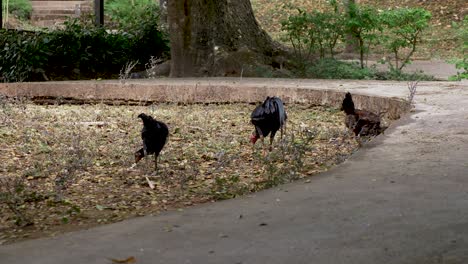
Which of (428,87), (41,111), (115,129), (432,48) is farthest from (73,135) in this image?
(432,48)

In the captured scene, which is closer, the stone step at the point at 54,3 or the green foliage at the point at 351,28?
the green foliage at the point at 351,28

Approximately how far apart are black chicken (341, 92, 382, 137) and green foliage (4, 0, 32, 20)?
80.6 feet

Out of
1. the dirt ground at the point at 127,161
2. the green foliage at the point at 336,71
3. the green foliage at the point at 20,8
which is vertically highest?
the green foliage at the point at 20,8

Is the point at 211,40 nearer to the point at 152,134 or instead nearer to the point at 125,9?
the point at 152,134

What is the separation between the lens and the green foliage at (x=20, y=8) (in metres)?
30.9

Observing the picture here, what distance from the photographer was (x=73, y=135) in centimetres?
950

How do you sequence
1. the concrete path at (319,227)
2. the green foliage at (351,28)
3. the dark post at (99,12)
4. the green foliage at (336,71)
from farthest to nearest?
1. the dark post at (99,12)
2. the green foliage at (351,28)
3. the green foliage at (336,71)
4. the concrete path at (319,227)

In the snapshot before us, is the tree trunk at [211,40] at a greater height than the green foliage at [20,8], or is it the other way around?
the green foliage at [20,8]

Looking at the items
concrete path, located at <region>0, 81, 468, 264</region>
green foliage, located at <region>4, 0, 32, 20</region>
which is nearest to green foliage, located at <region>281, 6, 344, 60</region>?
concrete path, located at <region>0, 81, 468, 264</region>

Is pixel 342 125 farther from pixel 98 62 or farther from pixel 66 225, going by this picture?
pixel 98 62

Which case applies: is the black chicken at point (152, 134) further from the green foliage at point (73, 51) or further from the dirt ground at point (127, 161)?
the green foliage at point (73, 51)

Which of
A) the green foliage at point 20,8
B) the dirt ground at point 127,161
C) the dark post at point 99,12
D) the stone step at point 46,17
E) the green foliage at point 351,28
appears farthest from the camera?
the green foliage at point 20,8

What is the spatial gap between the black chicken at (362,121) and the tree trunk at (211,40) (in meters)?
7.18

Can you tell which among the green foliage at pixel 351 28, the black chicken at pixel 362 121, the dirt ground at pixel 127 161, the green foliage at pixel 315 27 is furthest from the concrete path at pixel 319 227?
the green foliage at pixel 315 27
